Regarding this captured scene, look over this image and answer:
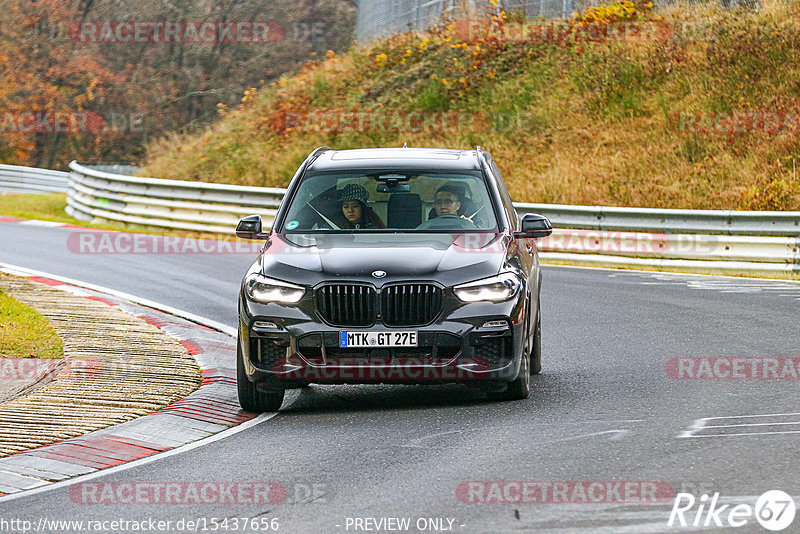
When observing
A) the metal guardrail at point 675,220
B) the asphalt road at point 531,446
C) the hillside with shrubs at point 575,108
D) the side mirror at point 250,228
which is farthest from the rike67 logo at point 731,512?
the hillside with shrubs at point 575,108

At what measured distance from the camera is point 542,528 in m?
5.90

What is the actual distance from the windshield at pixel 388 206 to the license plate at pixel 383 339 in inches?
49.5

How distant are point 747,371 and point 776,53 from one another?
20840mm

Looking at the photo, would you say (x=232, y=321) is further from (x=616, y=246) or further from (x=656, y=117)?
(x=656, y=117)

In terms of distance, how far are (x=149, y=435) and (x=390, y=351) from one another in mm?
1704

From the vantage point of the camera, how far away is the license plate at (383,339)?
8.74m

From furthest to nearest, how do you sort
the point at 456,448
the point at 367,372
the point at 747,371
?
the point at 747,371 < the point at 367,372 < the point at 456,448

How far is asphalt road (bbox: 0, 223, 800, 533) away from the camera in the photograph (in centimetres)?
629

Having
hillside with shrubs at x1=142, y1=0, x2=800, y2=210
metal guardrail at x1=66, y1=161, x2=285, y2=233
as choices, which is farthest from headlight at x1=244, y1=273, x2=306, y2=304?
hillside with shrubs at x1=142, y1=0, x2=800, y2=210

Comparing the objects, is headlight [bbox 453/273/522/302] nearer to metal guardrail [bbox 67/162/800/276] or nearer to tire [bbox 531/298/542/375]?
tire [bbox 531/298/542/375]

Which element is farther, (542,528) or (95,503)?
(95,503)

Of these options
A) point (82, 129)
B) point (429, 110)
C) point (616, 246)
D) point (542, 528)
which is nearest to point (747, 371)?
point (542, 528)

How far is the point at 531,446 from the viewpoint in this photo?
7.79m

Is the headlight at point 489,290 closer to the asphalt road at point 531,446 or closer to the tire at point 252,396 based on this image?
the asphalt road at point 531,446
